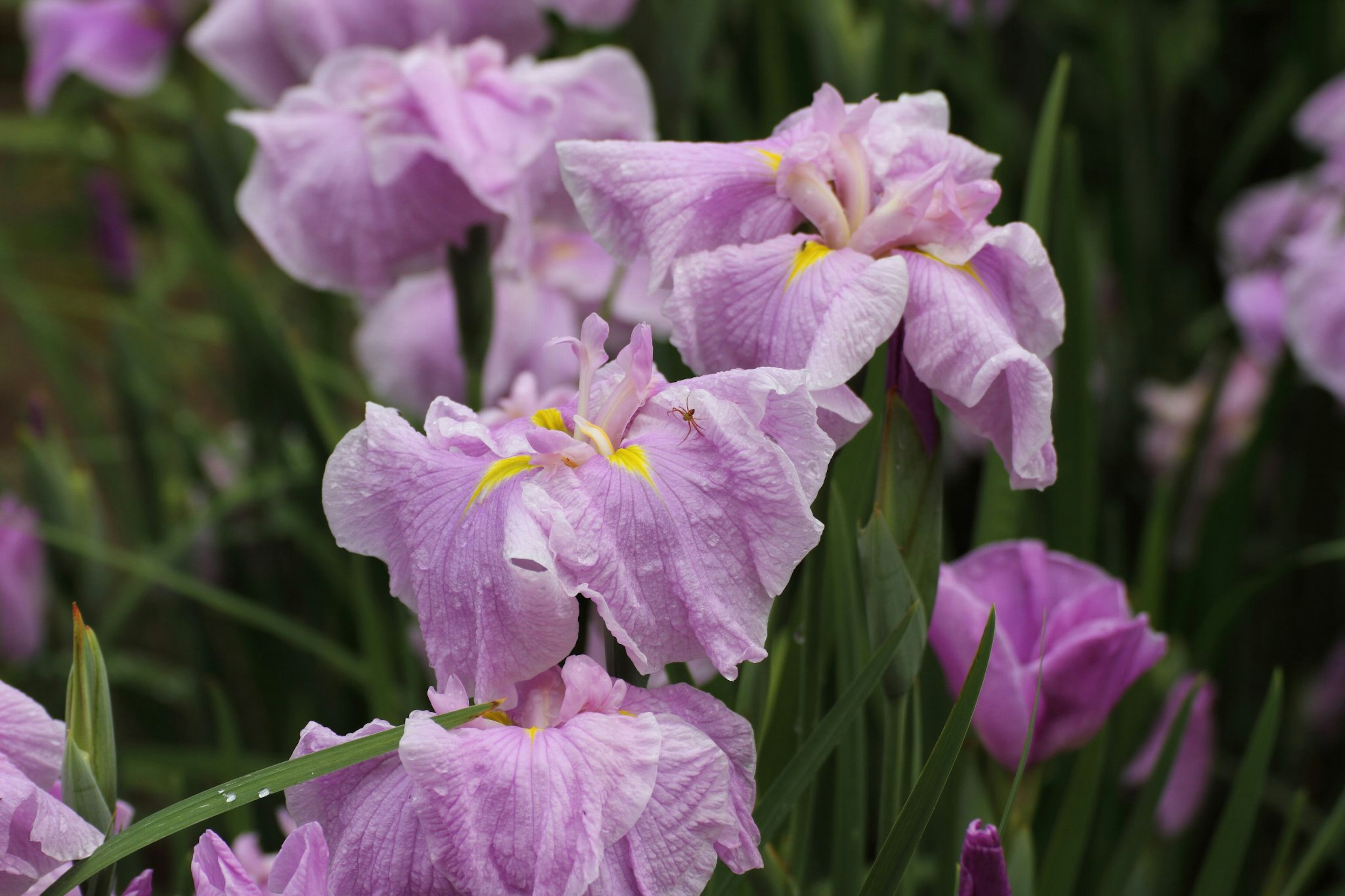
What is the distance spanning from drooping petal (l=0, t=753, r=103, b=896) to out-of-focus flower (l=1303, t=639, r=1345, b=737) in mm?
1004

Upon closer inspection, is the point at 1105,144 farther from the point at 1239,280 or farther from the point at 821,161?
the point at 821,161

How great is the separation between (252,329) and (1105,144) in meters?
0.86

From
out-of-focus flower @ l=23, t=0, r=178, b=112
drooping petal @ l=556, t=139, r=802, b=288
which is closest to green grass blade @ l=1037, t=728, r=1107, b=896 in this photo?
drooping petal @ l=556, t=139, r=802, b=288

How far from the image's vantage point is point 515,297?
0.88 m

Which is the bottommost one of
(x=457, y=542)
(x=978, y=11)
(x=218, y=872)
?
(x=218, y=872)

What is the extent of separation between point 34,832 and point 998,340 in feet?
1.09

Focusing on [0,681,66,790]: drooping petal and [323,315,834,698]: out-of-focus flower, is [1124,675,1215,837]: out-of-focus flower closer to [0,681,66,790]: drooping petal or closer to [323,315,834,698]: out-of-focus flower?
[323,315,834,698]: out-of-focus flower

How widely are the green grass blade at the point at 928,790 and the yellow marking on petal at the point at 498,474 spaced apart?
0.16m

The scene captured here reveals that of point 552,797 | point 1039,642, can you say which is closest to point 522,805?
point 552,797

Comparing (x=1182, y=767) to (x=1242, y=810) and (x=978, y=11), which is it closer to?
(x=1242, y=810)

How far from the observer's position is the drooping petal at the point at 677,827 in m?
0.35

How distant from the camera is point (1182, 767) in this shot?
78 centimetres

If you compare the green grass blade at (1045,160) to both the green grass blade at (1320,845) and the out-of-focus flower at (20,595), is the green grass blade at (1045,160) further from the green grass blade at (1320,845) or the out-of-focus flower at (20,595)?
the out-of-focus flower at (20,595)

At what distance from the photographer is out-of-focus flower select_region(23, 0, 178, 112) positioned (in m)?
1.07
